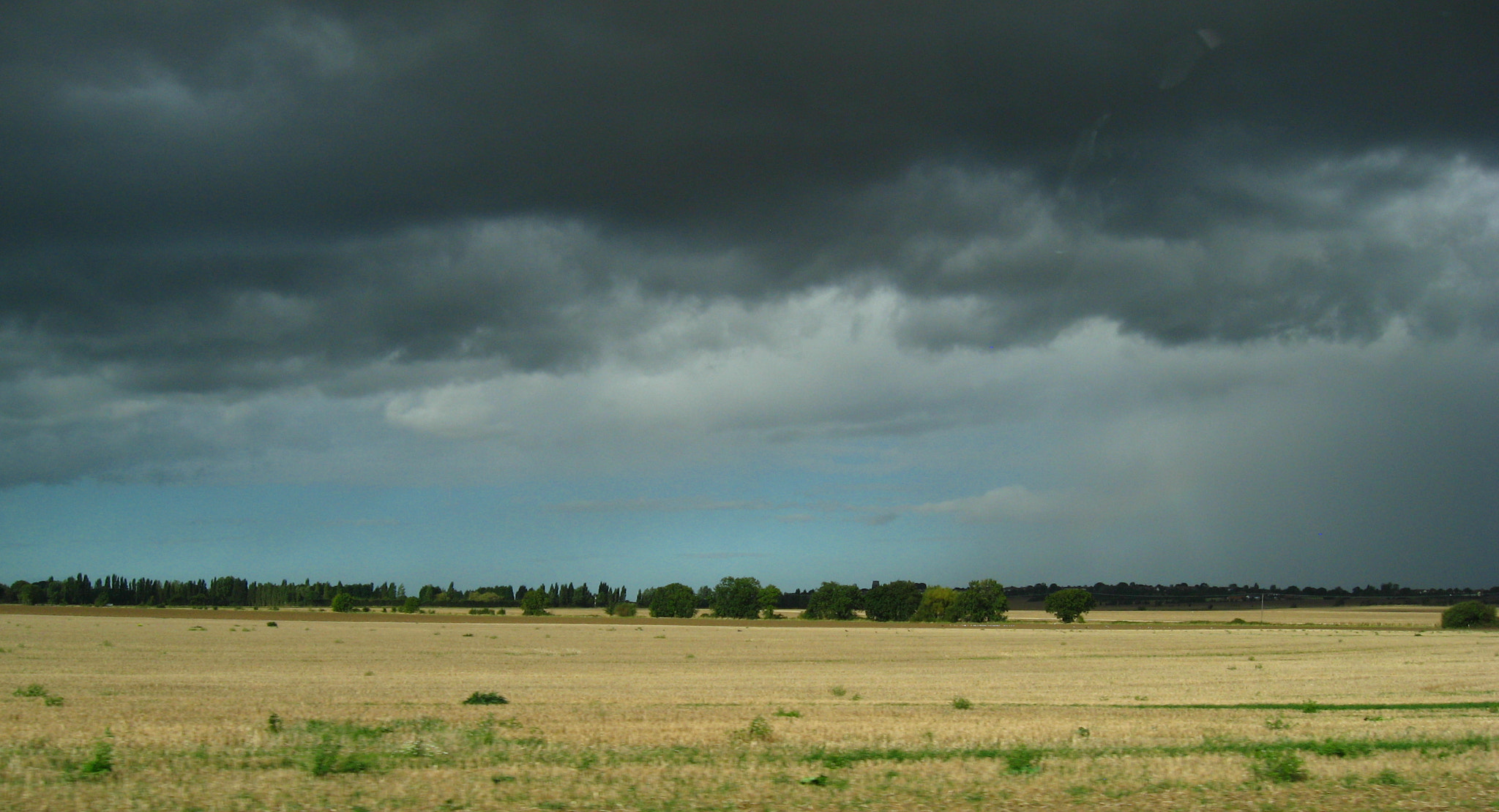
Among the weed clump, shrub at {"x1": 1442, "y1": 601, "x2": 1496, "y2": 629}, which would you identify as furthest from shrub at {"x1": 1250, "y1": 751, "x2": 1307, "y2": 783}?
shrub at {"x1": 1442, "y1": 601, "x2": 1496, "y2": 629}

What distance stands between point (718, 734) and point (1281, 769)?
11662 mm

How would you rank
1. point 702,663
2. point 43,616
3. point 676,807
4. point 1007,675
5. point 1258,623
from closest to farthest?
point 676,807 → point 1007,675 → point 702,663 → point 43,616 → point 1258,623

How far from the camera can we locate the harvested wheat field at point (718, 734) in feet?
51.4

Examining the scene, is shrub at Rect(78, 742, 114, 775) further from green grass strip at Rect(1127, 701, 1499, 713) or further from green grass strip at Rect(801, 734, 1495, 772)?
green grass strip at Rect(1127, 701, 1499, 713)

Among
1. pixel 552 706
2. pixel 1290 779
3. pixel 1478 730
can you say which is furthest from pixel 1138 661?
pixel 1290 779

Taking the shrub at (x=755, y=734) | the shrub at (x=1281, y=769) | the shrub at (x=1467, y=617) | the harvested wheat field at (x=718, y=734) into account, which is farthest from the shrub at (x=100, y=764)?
the shrub at (x=1467, y=617)

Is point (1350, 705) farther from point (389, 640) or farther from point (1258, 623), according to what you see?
point (1258, 623)

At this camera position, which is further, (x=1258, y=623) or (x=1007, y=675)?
(x=1258, y=623)

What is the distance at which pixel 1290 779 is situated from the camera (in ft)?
57.0

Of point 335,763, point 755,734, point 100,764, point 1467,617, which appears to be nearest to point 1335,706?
point 755,734

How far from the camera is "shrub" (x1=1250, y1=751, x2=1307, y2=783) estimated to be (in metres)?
17.4

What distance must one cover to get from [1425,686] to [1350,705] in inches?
529

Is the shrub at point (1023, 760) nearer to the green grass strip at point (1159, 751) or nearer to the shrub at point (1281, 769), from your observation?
the green grass strip at point (1159, 751)

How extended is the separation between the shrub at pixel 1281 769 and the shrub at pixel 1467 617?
183645 millimetres
